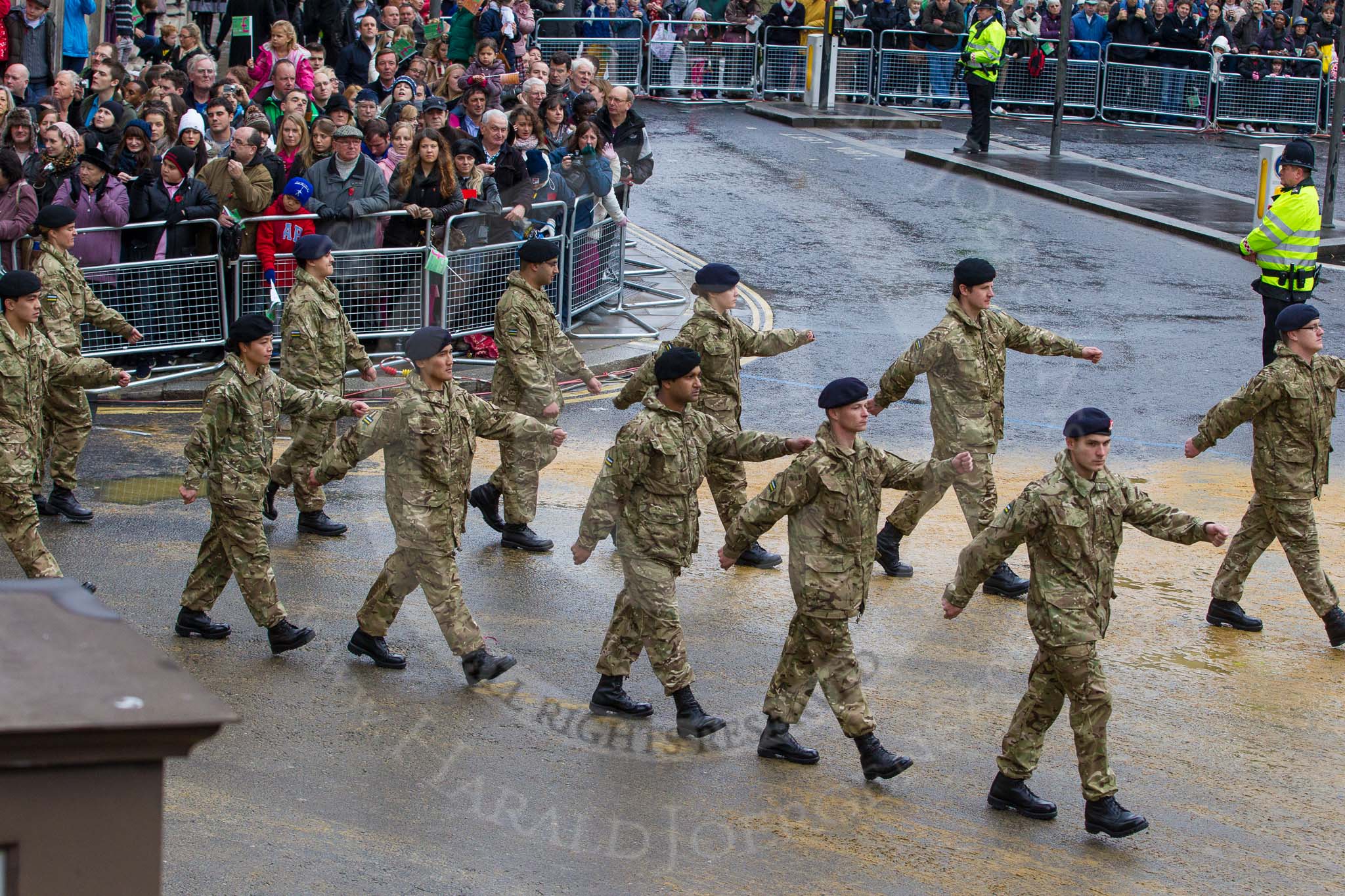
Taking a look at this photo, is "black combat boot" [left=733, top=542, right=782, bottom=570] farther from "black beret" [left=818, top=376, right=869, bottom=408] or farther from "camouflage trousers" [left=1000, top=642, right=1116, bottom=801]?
"camouflage trousers" [left=1000, top=642, right=1116, bottom=801]

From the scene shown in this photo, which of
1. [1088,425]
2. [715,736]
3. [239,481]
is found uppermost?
[1088,425]

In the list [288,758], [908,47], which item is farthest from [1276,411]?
[908,47]

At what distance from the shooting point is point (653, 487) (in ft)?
25.9

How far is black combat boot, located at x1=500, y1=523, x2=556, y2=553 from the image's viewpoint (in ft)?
34.0

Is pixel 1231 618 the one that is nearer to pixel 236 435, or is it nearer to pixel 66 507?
pixel 236 435

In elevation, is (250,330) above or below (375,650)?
above

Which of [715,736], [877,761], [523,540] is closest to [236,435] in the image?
[523,540]

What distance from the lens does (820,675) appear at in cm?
750

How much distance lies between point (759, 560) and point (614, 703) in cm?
243

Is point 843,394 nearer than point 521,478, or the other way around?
point 843,394

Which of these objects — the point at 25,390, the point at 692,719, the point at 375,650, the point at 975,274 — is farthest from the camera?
the point at 975,274

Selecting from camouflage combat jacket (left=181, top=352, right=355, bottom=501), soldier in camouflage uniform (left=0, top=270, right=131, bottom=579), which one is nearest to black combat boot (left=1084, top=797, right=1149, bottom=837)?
camouflage combat jacket (left=181, top=352, right=355, bottom=501)

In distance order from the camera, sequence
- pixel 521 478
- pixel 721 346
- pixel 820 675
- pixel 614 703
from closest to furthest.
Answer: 1. pixel 820 675
2. pixel 614 703
3. pixel 721 346
4. pixel 521 478

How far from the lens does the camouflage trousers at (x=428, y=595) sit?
8.16 m
